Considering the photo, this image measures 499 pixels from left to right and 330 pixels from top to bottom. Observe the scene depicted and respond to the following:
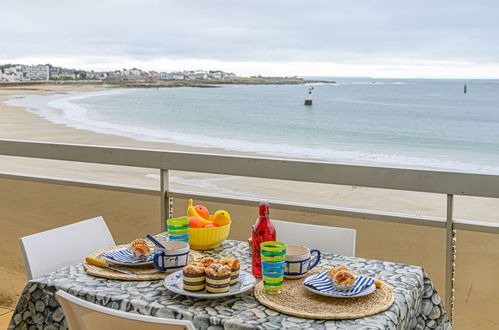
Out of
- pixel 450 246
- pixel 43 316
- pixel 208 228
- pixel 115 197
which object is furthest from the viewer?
pixel 115 197

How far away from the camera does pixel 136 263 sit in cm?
A: 159

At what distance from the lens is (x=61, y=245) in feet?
6.25

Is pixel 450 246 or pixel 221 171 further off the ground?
pixel 221 171

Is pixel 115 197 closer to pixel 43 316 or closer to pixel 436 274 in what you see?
pixel 43 316

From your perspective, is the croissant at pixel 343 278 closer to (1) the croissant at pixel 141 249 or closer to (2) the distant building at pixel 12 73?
(1) the croissant at pixel 141 249

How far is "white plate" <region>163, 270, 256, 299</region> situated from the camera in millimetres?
1337

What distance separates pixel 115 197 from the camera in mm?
2748

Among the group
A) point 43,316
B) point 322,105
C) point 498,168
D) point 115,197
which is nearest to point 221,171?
point 115,197

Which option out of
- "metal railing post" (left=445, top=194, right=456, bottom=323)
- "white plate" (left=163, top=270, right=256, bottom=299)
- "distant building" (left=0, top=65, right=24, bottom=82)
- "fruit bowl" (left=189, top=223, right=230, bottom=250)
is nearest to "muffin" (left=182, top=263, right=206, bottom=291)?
"white plate" (left=163, top=270, right=256, bottom=299)

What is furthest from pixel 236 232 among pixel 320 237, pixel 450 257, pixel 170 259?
pixel 170 259

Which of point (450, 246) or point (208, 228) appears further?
point (450, 246)

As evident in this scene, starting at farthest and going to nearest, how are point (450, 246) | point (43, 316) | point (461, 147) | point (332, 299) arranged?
point (461, 147) → point (450, 246) → point (43, 316) → point (332, 299)

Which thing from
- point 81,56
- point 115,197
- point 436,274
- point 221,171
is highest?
point 81,56

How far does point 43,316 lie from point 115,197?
127 cm
